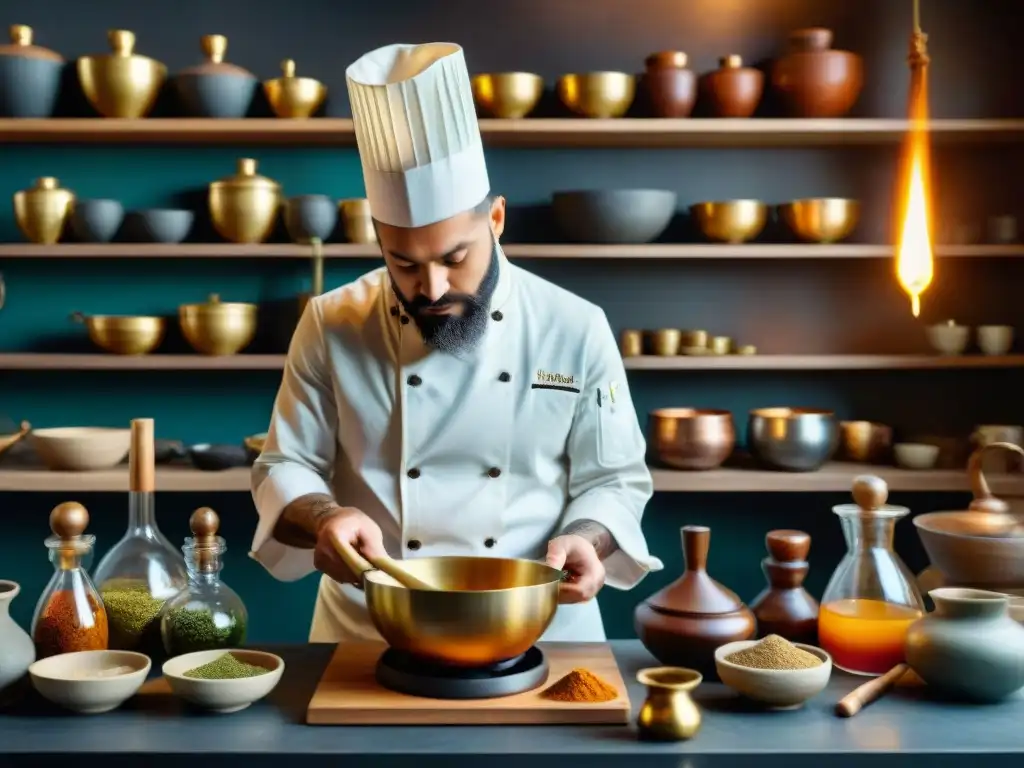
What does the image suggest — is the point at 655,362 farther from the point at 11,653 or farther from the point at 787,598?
the point at 11,653

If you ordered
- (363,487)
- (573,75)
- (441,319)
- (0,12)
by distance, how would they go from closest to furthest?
(441,319) < (363,487) < (573,75) < (0,12)

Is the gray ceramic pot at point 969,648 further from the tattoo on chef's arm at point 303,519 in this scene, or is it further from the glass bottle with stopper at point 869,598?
the tattoo on chef's arm at point 303,519

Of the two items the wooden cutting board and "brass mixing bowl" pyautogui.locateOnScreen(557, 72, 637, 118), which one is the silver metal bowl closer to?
"brass mixing bowl" pyautogui.locateOnScreen(557, 72, 637, 118)

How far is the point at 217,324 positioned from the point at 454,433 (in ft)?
5.90

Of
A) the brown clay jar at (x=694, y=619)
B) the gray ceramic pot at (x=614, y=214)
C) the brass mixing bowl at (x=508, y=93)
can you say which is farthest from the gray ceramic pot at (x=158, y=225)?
the brown clay jar at (x=694, y=619)

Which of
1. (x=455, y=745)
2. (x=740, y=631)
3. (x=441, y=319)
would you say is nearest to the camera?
A: (x=455, y=745)

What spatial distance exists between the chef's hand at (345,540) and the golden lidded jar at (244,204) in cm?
218

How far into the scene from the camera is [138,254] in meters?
3.72

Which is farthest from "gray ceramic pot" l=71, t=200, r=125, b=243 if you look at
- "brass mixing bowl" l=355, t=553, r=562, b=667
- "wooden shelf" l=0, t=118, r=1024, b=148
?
"brass mixing bowl" l=355, t=553, r=562, b=667

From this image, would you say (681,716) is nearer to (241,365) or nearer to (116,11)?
(241,365)

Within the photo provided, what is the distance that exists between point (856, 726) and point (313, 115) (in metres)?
3.01

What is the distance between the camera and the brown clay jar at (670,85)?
3.70 m

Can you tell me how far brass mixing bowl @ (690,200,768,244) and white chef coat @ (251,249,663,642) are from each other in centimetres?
163

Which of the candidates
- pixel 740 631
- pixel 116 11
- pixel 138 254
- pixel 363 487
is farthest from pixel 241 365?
pixel 740 631
